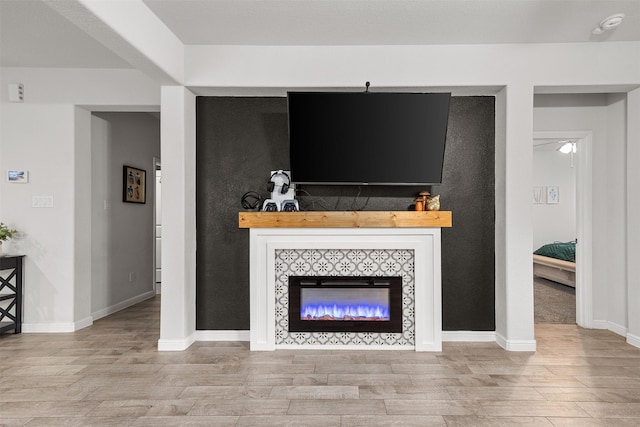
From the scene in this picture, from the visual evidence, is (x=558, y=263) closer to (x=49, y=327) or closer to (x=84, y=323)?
(x=84, y=323)

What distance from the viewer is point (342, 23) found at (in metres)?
3.38

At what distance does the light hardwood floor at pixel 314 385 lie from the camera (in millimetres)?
2520

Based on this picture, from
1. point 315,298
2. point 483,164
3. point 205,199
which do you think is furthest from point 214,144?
point 483,164

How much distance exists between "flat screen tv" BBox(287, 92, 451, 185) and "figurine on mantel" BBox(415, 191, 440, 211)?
0.17 meters

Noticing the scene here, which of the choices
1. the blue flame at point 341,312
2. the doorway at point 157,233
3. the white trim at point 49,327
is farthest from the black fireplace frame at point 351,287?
the doorway at point 157,233

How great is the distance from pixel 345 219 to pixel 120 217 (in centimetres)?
308

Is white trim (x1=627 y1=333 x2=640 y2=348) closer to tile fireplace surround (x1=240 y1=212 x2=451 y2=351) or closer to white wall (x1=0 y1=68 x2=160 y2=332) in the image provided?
tile fireplace surround (x1=240 y1=212 x2=451 y2=351)

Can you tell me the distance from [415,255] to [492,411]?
1.44 meters

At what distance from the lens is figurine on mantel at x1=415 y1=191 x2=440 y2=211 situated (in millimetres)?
3830

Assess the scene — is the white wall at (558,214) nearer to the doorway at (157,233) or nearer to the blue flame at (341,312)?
the blue flame at (341,312)

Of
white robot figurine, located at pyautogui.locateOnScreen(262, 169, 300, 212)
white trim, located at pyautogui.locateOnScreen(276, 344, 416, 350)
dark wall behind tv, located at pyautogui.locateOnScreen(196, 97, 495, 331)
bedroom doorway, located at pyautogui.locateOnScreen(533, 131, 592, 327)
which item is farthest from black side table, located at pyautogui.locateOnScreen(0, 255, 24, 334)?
bedroom doorway, located at pyautogui.locateOnScreen(533, 131, 592, 327)

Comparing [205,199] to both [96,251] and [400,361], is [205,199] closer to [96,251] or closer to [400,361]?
[96,251]

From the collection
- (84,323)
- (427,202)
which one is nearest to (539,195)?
(427,202)

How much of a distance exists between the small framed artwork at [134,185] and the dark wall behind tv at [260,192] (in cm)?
188
